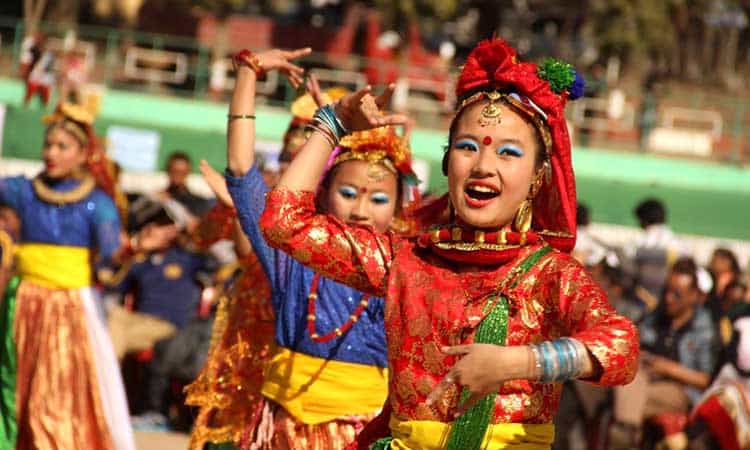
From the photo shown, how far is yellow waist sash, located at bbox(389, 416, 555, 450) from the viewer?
12.2ft

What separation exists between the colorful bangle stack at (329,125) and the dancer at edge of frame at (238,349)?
6.24ft

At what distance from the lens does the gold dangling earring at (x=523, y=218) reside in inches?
153

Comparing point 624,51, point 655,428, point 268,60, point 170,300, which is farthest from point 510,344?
point 624,51

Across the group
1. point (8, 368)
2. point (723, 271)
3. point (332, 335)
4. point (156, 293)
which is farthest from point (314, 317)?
point (723, 271)

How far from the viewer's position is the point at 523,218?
390cm

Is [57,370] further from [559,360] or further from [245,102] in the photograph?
[559,360]

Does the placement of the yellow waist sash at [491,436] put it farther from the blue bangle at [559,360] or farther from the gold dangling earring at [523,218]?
the gold dangling earring at [523,218]

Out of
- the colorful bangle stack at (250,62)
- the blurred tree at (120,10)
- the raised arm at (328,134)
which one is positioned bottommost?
the raised arm at (328,134)

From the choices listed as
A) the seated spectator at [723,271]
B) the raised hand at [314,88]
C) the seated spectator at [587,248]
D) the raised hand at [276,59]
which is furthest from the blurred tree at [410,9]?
the raised hand at [276,59]

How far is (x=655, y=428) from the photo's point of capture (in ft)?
31.9

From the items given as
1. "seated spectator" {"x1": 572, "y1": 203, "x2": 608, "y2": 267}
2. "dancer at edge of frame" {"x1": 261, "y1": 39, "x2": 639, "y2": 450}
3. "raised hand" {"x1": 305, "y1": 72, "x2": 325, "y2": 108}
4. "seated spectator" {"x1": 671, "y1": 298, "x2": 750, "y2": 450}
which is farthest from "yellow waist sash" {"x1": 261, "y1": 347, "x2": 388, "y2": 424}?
"seated spectator" {"x1": 572, "y1": 203, "x2": 608, "y2": 267}

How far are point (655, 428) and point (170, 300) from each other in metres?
3.84

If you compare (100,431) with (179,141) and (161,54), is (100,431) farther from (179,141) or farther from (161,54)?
(161,54)

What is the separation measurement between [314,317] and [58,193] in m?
2.77
